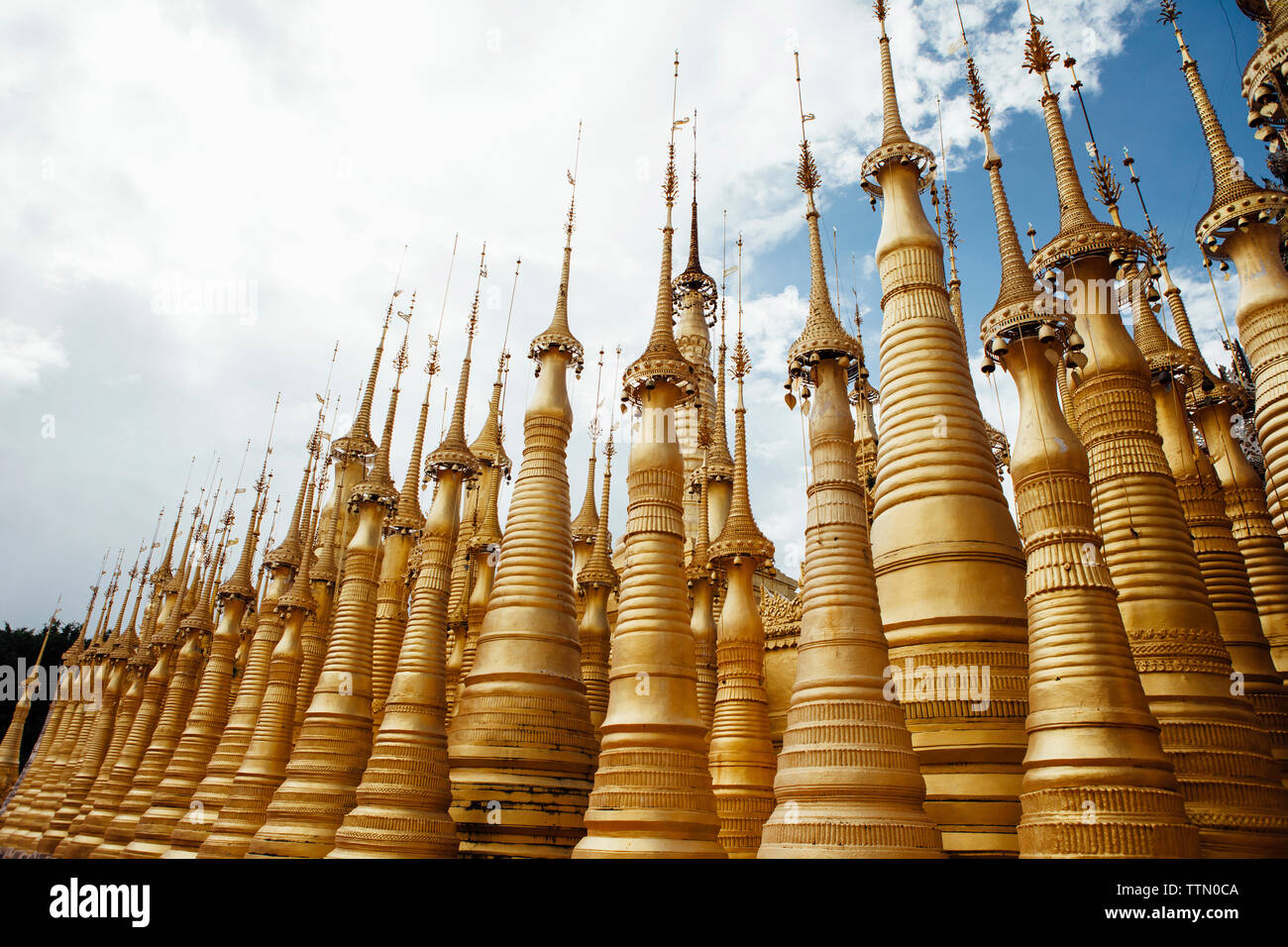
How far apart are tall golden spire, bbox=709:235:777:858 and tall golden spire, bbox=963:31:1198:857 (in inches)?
219

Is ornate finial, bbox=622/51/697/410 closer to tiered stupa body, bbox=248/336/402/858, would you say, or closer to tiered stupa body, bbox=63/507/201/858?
tiered stupa body, bbox=248/336/402/858

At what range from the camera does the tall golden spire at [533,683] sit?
14789 millimetres

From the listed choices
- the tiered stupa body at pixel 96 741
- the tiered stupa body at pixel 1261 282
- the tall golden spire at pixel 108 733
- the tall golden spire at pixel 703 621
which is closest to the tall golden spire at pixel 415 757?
the tall golden spire at pixel 703 621

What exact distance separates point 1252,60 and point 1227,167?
2052mm

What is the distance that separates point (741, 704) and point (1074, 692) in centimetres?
671

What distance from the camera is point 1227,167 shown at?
43.0 ft

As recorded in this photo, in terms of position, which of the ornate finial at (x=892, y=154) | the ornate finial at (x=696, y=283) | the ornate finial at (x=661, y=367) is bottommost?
the ornate finial at (x=661, y=367)

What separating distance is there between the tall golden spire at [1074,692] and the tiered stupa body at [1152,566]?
1287 millimetres

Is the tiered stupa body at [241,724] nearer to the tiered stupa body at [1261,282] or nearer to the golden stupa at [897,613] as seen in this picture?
the golden stupa at [897,613]

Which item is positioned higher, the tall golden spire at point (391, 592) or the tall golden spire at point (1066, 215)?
the tall golden spire at point (1066, 215)

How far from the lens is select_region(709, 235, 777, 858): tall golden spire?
13.7 meters

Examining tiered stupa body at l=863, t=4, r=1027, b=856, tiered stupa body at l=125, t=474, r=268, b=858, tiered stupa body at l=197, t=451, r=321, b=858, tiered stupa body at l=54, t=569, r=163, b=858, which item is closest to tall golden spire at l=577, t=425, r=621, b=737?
tiered stupa body at l=197, t=451, r=321, b=858

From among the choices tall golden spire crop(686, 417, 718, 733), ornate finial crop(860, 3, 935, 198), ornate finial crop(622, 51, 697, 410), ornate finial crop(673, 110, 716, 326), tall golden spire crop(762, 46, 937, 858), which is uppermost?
ornate finial crop(673, 110, 716, 326)
